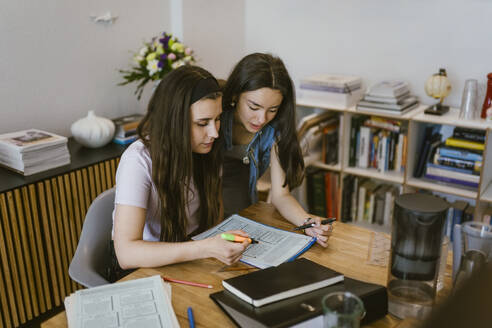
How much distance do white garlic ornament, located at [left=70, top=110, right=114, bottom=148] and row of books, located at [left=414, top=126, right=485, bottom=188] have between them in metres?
1.81

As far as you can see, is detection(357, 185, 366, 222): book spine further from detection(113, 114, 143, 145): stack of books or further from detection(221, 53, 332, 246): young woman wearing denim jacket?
detection(113, 114, 143, 145): stack of books

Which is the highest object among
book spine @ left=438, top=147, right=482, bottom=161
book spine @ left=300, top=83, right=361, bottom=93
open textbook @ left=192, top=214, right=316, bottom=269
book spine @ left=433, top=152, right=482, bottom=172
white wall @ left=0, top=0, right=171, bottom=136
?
white wall @ left=0, top=0, right=171, bottom=136

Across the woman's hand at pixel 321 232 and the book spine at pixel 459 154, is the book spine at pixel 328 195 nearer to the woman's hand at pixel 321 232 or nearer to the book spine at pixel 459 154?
the book spine at pixel 459 154

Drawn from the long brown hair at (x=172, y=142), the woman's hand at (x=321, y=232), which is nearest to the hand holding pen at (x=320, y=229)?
the woman's hand at (x=321, y=232)

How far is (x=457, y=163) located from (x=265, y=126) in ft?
4.29

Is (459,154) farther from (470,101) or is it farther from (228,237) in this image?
(228,237)

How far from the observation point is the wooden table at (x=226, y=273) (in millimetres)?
1116

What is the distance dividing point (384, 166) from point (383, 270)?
1.63 metres

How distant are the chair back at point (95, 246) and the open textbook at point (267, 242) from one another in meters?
0.34

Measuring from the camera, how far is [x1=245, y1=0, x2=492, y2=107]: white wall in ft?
8.82

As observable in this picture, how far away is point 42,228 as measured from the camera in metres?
2.15

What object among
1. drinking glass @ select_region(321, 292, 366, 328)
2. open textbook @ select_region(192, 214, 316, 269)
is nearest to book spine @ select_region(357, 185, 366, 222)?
open textbook @ select_region(192, 214, 316, 269)

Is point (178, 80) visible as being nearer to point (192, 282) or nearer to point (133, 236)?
point (133, 236)

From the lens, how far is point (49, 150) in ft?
7.18
